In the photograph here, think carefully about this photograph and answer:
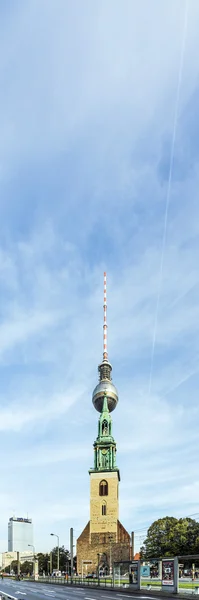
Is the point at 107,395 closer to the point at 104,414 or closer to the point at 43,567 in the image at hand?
the point at 104,414

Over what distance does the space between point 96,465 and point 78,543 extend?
18842mm

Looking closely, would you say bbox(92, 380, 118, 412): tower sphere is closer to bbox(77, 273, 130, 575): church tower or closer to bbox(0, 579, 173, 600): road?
bbox(77, 273, 130, 575): church tower

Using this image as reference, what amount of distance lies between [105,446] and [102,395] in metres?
16.5

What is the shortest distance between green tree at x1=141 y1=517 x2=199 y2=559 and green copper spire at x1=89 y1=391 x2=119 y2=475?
20.8 m

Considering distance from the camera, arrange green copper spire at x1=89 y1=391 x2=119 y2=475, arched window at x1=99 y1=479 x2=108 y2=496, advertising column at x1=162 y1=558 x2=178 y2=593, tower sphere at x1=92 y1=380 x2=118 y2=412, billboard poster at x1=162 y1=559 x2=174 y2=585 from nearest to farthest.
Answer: advertising column at x1=162 y1=558 x2=178 y2=593
billboard poster at x1=162 y1=559 x2=174 y2=585
arched window at x1=99 y1=479 x2=108 y2=496
green copper spire at x1=89 y1=391 x2=119 y2=475
tower sphere at x1=92 y1=380 x2=118 y2=412

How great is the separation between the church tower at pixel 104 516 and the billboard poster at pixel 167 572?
3053 inches

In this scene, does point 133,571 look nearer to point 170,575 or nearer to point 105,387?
point 170,575

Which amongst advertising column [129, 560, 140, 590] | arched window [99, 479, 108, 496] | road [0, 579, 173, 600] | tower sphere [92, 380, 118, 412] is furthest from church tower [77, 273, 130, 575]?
road [0, 579, 173, 600]

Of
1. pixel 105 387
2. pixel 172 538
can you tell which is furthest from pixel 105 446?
pixel 172 538

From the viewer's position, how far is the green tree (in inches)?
4269

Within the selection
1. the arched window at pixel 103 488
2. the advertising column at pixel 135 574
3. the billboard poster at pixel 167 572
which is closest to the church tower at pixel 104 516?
the arched window at pixel 103 488

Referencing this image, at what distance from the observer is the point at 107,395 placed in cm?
15650

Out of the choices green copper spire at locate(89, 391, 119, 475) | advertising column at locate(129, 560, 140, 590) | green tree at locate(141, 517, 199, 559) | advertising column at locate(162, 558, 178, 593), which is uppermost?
green copper spire at locate(89, 391, 119, 475)

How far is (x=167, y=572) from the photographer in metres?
47.3
